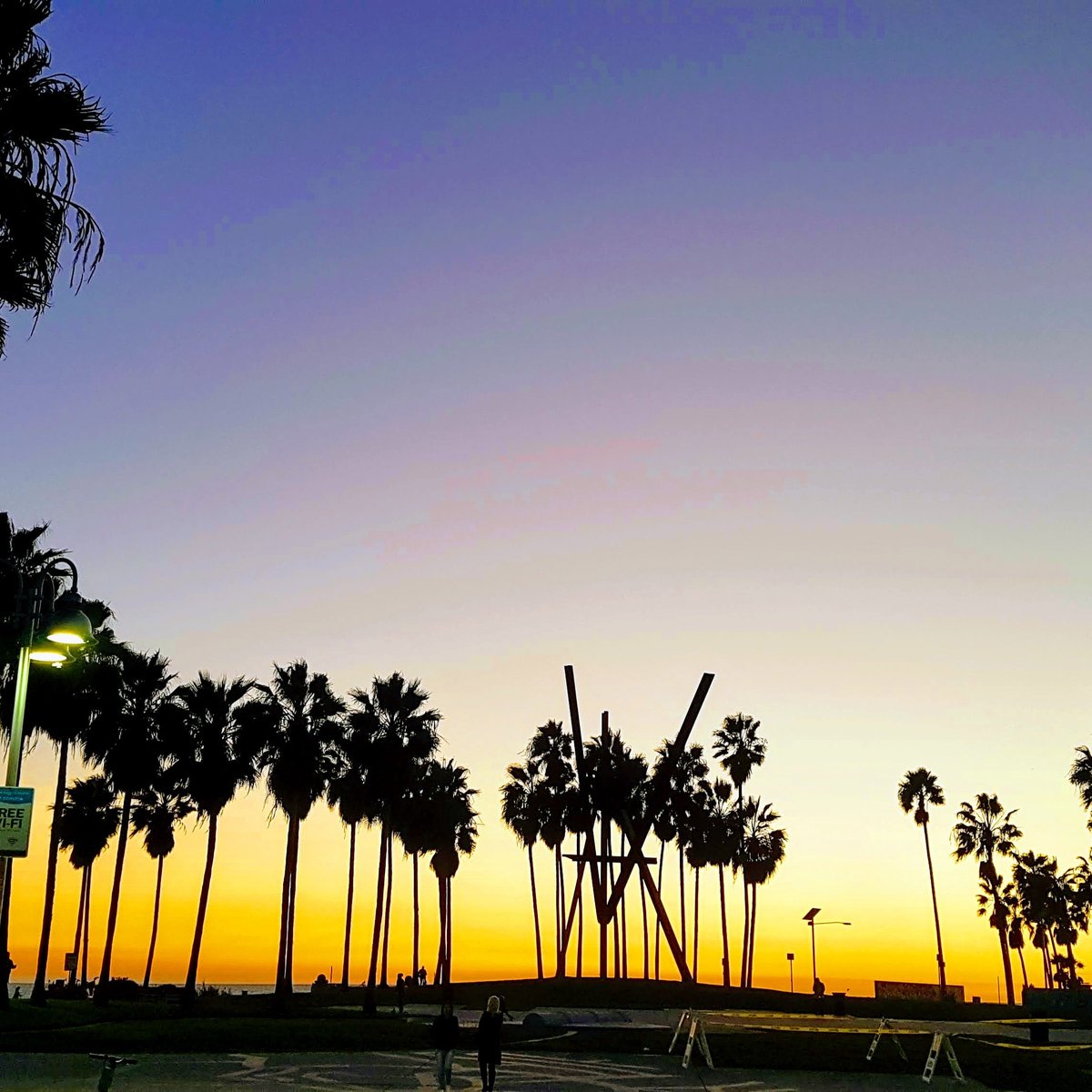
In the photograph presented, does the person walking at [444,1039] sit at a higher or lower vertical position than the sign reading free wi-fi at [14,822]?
lower

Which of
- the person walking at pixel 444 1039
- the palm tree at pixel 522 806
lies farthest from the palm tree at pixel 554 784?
the person walking at pixel 444 1039

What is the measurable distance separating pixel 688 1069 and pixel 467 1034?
913 centimetres

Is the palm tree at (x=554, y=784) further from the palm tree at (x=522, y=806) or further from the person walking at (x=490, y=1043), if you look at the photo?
the person walking at (x=490, y=1043)

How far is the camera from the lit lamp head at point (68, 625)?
12.1 metres

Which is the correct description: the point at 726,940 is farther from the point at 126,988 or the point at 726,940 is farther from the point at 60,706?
the point at 60,706

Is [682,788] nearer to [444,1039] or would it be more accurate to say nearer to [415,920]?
[415,920]

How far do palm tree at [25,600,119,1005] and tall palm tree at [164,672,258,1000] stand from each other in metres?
3.96

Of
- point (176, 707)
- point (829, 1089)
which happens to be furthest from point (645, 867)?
point (829, 1089)

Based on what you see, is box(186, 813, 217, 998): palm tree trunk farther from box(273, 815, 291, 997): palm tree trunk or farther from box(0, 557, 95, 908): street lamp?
box(0, 557, 95, 908): street lamp

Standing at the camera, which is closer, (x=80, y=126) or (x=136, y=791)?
(x=80, y=126)

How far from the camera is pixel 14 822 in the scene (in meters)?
11.4

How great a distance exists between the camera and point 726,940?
3169 inches

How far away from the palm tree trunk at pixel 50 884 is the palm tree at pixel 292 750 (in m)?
7.83

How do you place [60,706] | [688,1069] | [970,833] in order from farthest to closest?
[970,833] → [60,706] → [688,1069]
